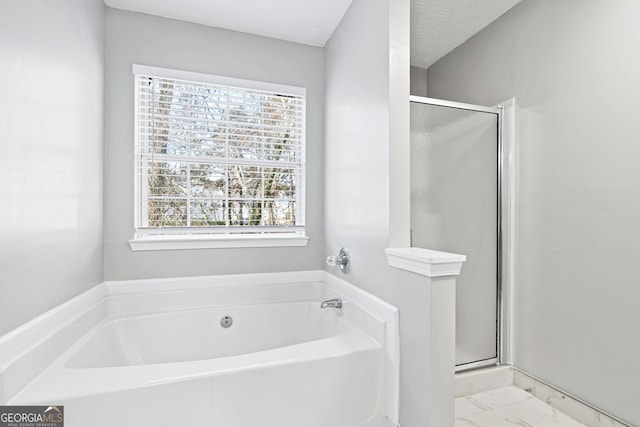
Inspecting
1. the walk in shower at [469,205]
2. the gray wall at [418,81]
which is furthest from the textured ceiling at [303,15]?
the walk in shower at [469,205]

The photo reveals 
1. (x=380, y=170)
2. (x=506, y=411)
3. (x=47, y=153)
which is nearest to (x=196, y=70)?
(x=47, y=153)

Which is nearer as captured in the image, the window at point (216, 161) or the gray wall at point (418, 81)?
the window at point (216, 161)

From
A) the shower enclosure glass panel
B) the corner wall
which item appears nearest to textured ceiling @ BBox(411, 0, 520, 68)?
the corner wall

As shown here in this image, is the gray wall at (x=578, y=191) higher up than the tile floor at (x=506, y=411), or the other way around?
the gray wall at (x=578, y=191)

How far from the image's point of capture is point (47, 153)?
1.28 meters

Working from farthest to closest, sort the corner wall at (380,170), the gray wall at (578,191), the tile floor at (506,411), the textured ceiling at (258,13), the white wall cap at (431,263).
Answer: the textured ceiling at (258,13)
the tile floor at (506,411)
the gray wall at (578,191)
the corner wall at (380,170)
the white wall cap at (431,263)

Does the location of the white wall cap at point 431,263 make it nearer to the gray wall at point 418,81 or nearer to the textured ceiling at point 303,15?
the textured ceiling at point 303,15

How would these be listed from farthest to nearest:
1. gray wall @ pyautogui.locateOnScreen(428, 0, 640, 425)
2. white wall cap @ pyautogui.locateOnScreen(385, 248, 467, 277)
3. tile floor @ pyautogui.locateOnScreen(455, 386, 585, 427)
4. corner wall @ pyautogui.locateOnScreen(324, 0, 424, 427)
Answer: tile floor @ pyautogui.locateOnScreen(455, 386, 585, 427)
gray wall @ pyautogui.locateOnScreen(428, 0, 640, 425)
corner wall @ pyautogui.locateOnScreen(324, 0, 424, 427)
white wall cap @ pyautogui.locateOnScreen(385, 248, 467, 277)

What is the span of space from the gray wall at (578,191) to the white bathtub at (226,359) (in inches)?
42.6

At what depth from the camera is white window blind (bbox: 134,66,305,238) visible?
2.00 m

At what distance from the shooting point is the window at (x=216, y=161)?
→ 2.00m

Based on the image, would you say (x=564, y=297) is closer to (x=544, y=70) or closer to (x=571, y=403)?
Answer: (x=571, y=403)

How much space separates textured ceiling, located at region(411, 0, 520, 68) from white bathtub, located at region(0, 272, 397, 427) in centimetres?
184

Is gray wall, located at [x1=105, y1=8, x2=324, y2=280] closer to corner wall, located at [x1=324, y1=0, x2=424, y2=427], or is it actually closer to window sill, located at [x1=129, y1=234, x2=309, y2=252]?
window sill, located at [x1=129, y1=234, x2=309, y2=252]
